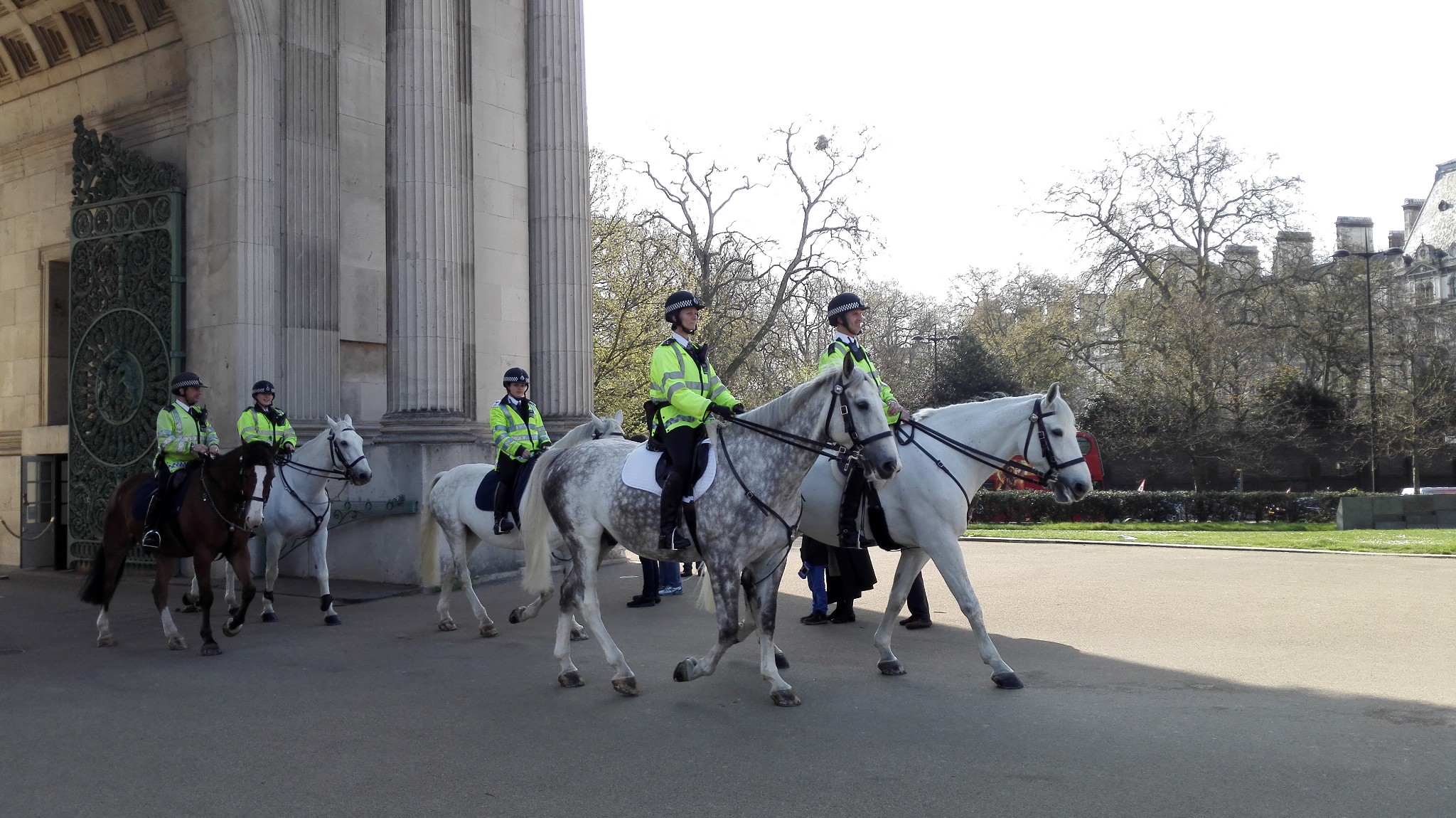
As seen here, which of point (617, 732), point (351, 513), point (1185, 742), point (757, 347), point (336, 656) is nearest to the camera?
point (1185, 742)

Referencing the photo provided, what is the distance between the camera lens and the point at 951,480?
338 inches

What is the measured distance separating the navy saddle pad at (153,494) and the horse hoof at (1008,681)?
816 centimetres

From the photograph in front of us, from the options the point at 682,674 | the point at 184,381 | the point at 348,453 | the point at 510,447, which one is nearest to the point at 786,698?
the point at 682,674

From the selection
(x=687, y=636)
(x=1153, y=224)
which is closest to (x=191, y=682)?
(x=687, y=636)

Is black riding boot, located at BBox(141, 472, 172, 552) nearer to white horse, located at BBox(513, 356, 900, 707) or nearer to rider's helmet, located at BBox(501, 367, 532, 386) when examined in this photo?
rider's helmet, located at BBox(501, 367, 532, 386)

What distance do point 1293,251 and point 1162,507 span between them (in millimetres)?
19845

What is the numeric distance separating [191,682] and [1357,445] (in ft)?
152

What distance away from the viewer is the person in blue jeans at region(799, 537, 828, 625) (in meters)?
11.1

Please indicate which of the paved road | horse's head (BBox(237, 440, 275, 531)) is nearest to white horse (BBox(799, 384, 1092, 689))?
the paved road

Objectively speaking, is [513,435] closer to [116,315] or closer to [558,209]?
[558,209]

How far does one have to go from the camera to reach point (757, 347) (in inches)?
1489

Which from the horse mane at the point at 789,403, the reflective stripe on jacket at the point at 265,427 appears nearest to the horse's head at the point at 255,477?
the reflective stripe on jacket at the point at 265,427

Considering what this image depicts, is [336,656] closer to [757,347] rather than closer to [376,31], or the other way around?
[376,31]

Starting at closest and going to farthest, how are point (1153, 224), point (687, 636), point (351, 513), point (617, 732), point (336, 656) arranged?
point (617, 732) → point (336, 656) → point (687, 636) → point (351, 513) → point (1153, 224)
